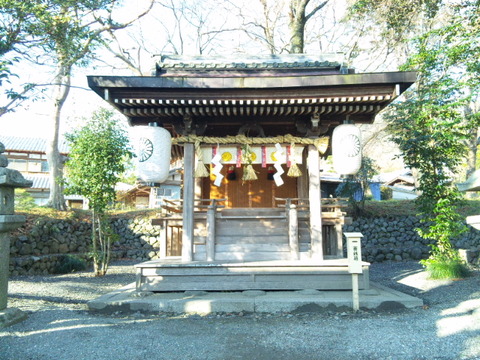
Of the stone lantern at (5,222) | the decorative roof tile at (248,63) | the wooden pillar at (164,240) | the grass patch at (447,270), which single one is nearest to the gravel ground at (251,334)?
the stone lantern at (5,222)

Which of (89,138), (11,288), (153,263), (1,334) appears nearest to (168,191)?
(89,138)

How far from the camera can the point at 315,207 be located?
7.19 metres

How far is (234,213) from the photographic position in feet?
28.4

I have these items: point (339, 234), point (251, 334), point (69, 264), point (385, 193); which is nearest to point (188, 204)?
point (251, 334)

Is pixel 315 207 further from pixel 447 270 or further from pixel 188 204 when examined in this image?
pixel 447 270

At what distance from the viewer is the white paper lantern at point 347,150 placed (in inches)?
272

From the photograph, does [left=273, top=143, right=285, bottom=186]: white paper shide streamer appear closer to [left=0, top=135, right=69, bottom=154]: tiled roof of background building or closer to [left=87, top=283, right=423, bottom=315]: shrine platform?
[left=87, top=283, right=423, bottom=315]: shrine platform

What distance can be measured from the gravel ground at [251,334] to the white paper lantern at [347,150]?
2820 mm

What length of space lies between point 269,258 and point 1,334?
484 centimetres

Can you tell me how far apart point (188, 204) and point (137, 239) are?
380 inches

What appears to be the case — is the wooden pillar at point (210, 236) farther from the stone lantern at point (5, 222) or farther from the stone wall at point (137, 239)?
the stone wall at point (137, 239)

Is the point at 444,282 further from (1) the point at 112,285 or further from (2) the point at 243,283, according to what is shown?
(1) the point at 112,285

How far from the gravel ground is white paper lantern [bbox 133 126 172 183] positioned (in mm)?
2702

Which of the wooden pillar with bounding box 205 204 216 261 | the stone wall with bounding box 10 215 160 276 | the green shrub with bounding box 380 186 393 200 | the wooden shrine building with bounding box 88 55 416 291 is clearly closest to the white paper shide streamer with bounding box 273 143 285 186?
the wooden shrine building with bounding box 88 55 416 291
